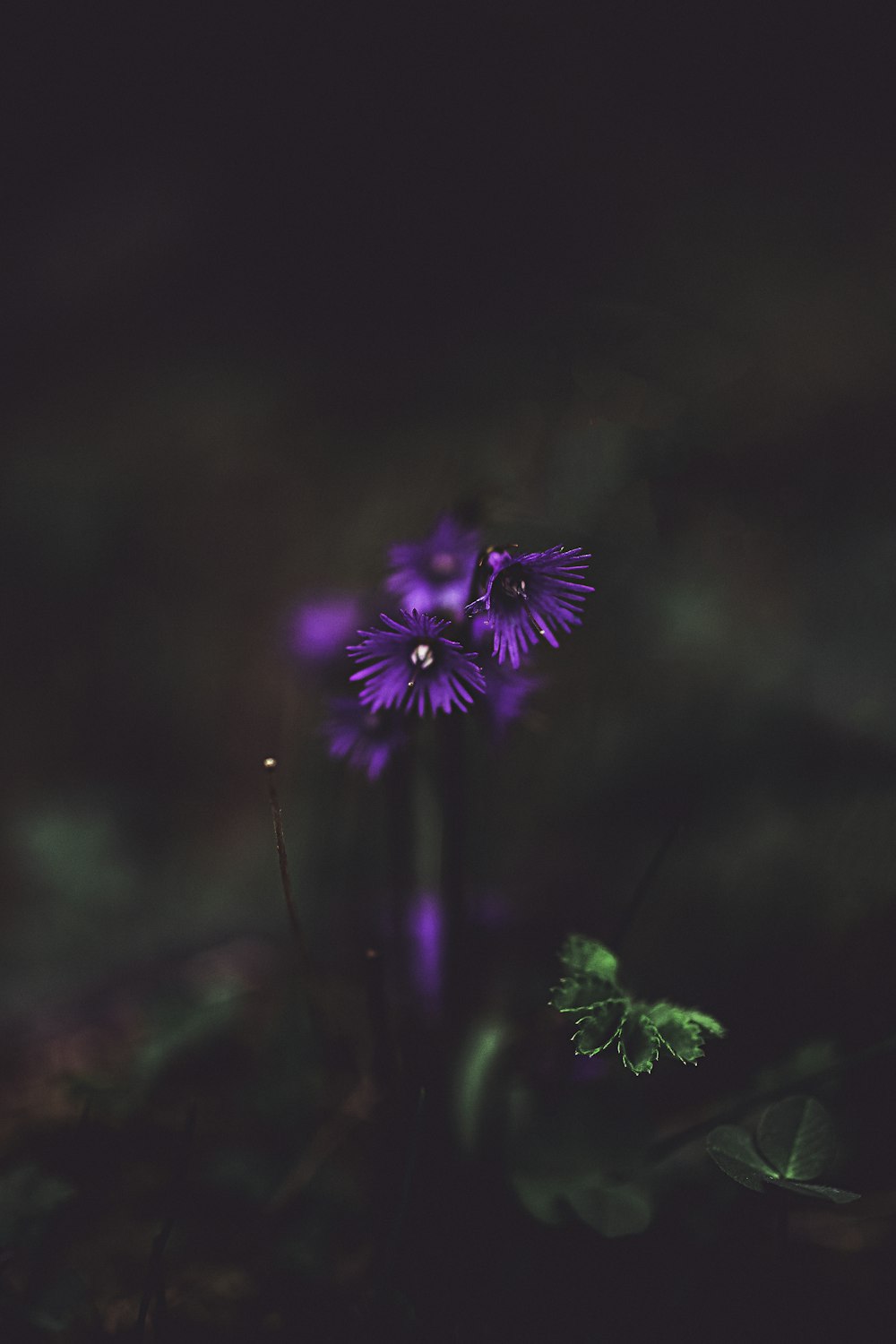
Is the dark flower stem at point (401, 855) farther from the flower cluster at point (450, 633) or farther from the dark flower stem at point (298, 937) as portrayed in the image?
the dark flower stem at point (298, 937)

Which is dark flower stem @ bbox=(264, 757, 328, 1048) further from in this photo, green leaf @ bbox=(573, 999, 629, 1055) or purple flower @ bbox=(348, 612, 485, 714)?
green leaf @ bbox=(573, 999, 629, 1055)

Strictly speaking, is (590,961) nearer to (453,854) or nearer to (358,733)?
(453,854)

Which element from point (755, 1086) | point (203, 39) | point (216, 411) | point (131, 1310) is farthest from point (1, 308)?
point (755, 1086)

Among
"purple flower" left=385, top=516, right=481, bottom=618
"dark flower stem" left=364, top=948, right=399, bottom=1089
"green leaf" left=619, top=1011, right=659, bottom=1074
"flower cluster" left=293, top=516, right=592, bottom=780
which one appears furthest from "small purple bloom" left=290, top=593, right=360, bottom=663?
"green leaf" left=619, top=1011, right=659, bottom=1074

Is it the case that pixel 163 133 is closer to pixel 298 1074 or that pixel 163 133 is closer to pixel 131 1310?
pixel 298 1074

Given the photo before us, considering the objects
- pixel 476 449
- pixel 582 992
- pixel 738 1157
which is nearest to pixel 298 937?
pixel 582 992

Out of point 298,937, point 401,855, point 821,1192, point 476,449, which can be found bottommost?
point 821,1192
